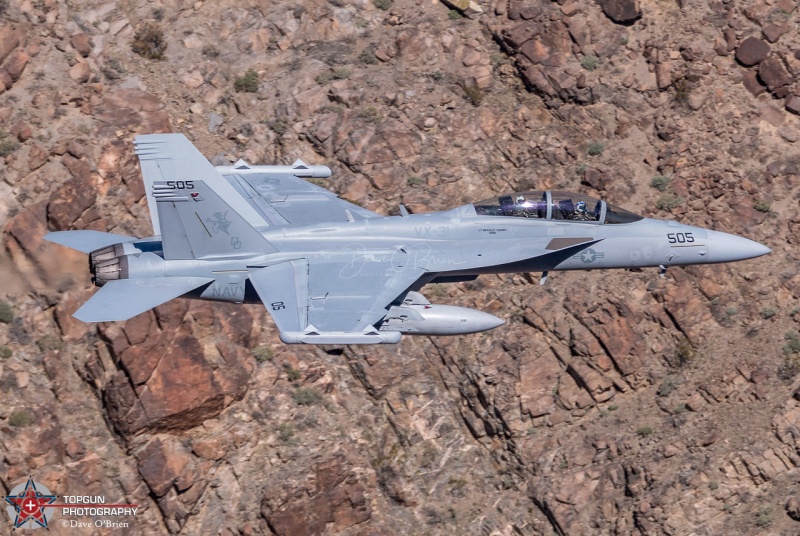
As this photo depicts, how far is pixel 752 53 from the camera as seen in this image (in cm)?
3697

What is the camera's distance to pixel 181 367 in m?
31.7

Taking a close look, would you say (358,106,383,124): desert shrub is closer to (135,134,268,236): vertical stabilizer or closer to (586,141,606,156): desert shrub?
(586,141,606,156): desert shrub

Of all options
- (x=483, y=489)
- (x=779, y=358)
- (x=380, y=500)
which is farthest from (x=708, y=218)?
(x=380, y=500)

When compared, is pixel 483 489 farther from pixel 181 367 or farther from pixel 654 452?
pixel 181 367

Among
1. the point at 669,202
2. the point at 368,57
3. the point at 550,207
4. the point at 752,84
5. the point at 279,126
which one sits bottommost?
the point at 669,202

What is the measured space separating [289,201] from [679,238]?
982 centimetres

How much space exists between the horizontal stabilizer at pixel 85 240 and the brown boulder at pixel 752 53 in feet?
68.5

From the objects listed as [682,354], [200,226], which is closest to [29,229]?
[200,226]

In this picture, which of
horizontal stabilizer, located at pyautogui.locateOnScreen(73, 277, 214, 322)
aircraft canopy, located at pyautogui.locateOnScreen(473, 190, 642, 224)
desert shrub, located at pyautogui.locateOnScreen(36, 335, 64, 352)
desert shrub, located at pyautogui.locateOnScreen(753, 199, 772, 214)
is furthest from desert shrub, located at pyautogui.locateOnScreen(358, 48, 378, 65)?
horizontal stabilizer, located at pyautogui.locateOnScreen(73, 277, 214, 322)

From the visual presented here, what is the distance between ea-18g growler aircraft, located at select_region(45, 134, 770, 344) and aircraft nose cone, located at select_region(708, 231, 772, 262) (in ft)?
0.10

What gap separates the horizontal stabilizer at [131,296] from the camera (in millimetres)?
24938

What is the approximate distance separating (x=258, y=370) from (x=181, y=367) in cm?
215

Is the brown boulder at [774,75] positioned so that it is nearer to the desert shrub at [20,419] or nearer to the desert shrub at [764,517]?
the desert shrub at [764,517]
